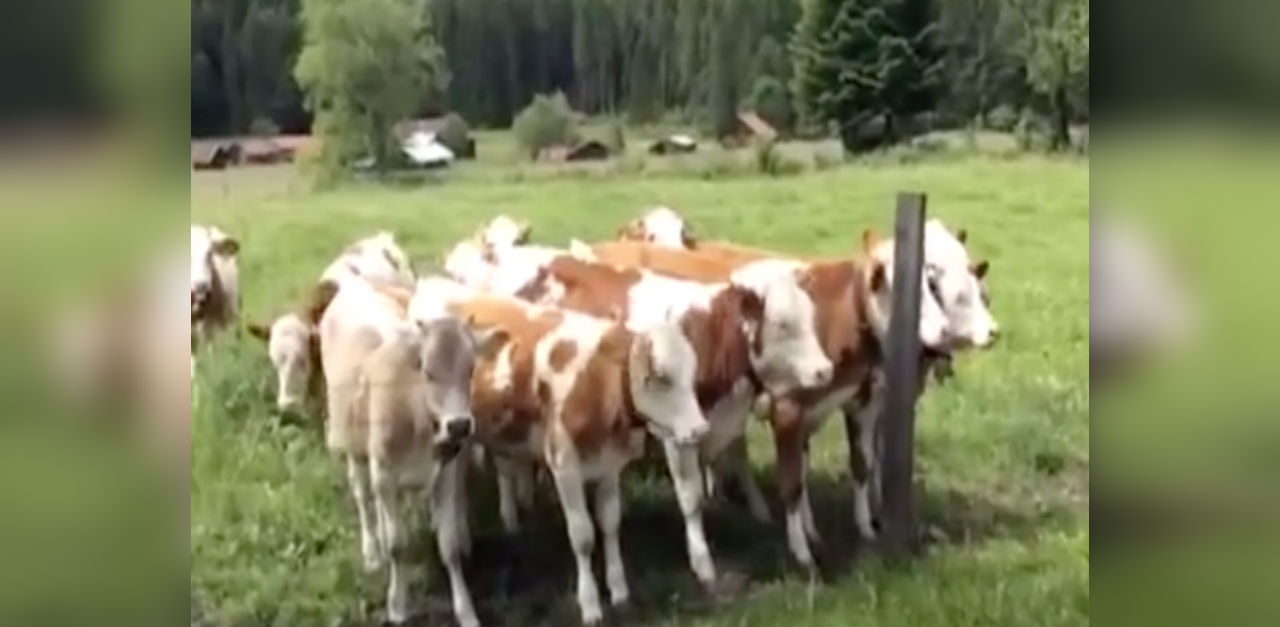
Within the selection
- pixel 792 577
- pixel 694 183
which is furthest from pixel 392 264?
pixel 792 577

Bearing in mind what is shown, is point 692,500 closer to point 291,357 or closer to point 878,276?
point 878,276

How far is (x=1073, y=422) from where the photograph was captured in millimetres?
1607

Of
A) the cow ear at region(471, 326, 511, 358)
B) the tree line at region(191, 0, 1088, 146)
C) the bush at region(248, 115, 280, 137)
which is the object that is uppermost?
the tree line at region(191, 0, 1088, 146)

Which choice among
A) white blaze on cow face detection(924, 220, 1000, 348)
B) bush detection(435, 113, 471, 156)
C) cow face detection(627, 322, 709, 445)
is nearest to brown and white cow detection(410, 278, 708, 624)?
cow face detection(627, 322, 709, 445)

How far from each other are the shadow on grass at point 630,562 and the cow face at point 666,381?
5 centimetres

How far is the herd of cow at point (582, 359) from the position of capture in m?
1.56

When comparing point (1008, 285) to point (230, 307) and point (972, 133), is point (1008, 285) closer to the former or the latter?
point (972, 133)

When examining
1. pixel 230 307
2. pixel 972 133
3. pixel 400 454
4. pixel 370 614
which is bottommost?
pixel 370 614

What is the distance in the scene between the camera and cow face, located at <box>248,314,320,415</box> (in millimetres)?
1577

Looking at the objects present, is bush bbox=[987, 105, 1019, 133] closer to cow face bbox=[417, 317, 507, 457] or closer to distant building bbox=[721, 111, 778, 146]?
distant building bbox=[721, 111, 778, 146]

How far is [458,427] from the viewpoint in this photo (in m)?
1.55

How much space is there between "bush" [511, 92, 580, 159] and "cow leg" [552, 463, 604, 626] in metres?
0.25

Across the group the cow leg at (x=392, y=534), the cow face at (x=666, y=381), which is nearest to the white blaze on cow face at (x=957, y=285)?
the cow face at (x=666, y=381)

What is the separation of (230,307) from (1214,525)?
0.79 metres
